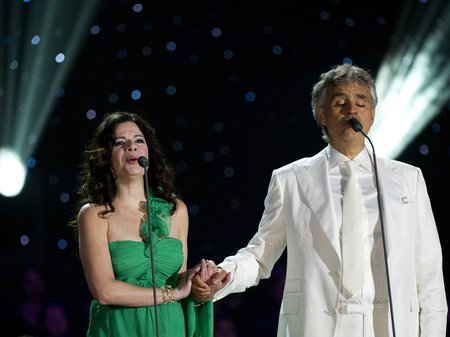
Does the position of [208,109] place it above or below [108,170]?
above

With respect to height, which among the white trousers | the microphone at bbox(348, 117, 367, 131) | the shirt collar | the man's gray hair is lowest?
the white trousers

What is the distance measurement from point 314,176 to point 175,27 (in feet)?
7.97

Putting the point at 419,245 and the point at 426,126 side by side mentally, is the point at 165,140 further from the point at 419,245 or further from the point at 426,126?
the point at 419,245

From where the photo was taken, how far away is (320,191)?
9.81ft

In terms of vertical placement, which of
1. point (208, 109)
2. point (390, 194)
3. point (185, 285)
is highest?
point (208, 109)

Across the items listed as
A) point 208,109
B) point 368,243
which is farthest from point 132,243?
point 208,109

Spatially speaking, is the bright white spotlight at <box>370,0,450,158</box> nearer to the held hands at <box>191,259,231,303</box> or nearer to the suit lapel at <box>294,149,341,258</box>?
the suit lapel at <box>294,149,341,258</box>

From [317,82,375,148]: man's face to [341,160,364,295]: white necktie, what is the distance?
16cm

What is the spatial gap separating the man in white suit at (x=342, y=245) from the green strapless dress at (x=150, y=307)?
99 mm

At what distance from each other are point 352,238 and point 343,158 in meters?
0.33

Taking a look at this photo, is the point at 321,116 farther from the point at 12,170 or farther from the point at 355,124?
the point at 12,170

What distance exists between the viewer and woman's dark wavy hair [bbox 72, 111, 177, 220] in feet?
9.93

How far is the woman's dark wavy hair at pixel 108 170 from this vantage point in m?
3.03

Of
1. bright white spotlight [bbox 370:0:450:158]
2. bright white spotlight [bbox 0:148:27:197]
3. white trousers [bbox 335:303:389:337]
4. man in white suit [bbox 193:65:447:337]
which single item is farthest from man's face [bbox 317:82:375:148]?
bright white spotlight [bbox 0:148:27:197]
